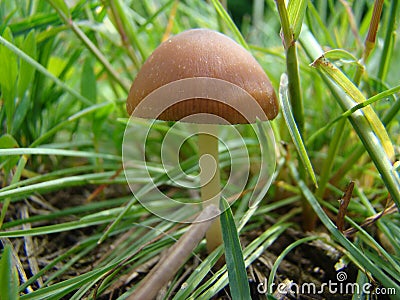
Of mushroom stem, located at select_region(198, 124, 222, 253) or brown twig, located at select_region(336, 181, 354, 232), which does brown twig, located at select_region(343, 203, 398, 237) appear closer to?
brown twig, located at select_region(336, 181, 354, 232)

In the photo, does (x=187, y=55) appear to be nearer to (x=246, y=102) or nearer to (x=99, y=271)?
(x=246, y=102)

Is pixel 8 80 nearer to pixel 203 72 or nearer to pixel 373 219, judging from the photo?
pixel 203 72

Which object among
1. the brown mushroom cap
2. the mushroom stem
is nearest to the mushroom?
the brown mushroom cap

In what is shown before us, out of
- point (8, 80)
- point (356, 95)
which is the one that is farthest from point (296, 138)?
point (8, 80)

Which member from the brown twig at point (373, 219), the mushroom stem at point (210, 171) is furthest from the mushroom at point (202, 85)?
the brown twig at point (373, 219)

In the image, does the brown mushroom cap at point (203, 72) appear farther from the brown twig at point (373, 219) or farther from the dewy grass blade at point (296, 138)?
the brown twig at point (373, 219)

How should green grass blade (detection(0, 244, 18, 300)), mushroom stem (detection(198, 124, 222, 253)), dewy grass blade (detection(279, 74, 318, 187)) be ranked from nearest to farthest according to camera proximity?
1. green grass blade (detection(0, 244, 18, 300))
2. dewy grass blade (detection(279, 74, 318, 187))
3. mushroom stem (detection(198, 124, 222, 253))
